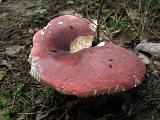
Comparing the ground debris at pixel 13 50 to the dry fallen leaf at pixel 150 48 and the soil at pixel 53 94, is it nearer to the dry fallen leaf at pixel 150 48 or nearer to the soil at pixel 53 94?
the soil at pixel 53 94

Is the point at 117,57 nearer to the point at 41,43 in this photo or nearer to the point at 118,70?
the point at 118,70

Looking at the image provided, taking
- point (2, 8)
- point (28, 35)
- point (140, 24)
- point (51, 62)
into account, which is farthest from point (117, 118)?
point (2, 8)

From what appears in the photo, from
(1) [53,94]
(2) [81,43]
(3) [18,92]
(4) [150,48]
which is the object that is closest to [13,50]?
(3) [18,92]

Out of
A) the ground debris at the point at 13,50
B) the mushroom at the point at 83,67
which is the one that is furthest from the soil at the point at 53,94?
the mushroom at the point at 83,67

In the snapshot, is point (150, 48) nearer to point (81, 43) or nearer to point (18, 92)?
point (81, 43)

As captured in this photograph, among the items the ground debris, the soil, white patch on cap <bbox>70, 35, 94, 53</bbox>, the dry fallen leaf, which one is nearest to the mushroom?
white patch on cap <bbox>70, 35, 94, 53</bbox>

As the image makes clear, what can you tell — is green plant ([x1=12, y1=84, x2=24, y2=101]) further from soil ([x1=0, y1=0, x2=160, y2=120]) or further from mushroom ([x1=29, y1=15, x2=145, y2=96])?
mushroom ([x1=29, y1=15, x2=145, y2=96])
